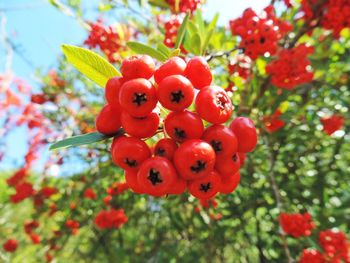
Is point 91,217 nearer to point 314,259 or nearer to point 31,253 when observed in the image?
point 31,253

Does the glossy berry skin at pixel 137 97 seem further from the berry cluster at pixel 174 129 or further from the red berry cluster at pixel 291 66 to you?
the red berry cluster at pixel 291 66

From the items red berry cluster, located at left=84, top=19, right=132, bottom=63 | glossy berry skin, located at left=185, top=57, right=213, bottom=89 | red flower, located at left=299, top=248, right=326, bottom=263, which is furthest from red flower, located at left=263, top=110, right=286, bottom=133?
glossy berry skin, located at left=185, top=57, right=213, bottom=89

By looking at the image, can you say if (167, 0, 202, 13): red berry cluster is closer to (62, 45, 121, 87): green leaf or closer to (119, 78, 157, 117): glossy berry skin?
(62, 45, 121, 87): green leaf

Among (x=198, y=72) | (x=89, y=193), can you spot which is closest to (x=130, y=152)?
(x=198, y=72)

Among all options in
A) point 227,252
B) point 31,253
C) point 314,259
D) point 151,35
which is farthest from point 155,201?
point 31,253

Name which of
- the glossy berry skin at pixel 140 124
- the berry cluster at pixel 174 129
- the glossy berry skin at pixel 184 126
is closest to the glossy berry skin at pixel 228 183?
the berry cluster at pixel 174 129
